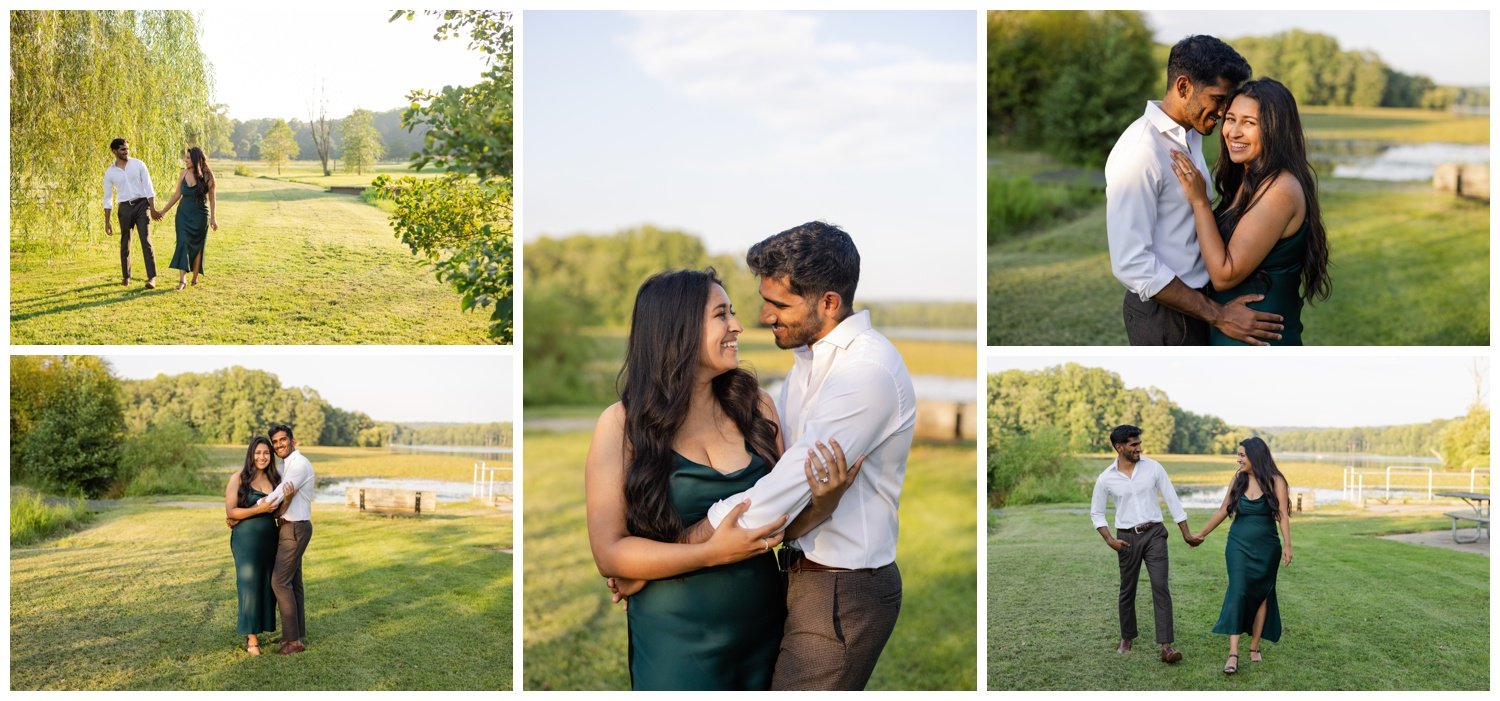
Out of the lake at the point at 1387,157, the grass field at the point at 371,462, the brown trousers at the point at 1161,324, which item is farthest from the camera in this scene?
the lake at the point at 1387,157

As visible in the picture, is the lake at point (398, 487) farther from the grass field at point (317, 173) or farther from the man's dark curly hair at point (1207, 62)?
the man's dark curly hair at point (1207, 62)

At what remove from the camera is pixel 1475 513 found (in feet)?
17.7

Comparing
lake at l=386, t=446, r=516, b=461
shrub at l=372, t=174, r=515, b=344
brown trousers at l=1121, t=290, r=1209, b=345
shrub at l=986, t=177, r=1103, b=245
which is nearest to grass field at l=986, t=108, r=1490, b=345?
shrub at l=986, t=177, r=1103, b=245

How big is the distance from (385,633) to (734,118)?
8.89 metres

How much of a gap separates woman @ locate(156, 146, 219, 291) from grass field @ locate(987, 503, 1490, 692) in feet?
12.1

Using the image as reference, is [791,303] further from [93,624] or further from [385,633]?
[93,624]

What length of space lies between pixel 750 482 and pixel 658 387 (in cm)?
36

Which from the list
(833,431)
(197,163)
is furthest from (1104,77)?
(833,431)

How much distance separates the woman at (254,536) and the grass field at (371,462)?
8 centimetres

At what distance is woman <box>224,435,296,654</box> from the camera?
5.25 m

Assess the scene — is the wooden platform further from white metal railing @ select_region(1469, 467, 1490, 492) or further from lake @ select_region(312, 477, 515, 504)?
white metal railing @ select_region(1469, 467, 1490, 492)

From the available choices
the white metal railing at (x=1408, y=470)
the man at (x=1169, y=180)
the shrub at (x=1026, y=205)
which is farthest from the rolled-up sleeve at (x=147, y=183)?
the shrub at (x=1026, y=205)

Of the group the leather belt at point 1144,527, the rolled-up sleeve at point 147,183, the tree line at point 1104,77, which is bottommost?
the leather belt at point 1144,527

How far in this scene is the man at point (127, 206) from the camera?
5.34 m
